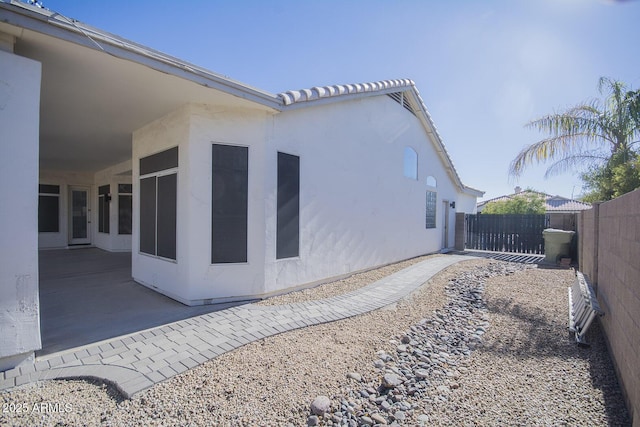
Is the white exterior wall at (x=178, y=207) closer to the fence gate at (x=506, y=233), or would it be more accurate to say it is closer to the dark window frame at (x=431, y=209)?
the dark window frame at (x=431, y=209)

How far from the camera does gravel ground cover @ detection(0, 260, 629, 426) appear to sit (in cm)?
245

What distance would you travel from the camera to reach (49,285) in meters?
6.20

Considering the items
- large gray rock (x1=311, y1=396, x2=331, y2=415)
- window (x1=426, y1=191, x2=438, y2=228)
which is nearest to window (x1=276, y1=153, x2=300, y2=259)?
large gray rock (x1=311, y1=396, x2=331, y2=415)

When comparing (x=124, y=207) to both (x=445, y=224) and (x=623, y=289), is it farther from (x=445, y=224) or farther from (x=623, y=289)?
(x=445, y=224)

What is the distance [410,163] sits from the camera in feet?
35.0

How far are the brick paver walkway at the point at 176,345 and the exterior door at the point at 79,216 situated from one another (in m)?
12.2

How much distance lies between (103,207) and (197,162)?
997cm

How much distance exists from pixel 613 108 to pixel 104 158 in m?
16.8

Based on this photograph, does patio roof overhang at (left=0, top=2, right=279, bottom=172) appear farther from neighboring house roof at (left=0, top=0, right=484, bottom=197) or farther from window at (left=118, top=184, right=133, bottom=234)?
window at (left=118, top=184, right=133, bottom=234)

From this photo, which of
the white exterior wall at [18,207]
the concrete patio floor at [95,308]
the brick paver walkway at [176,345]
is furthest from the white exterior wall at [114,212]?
the brick paver walkway at [176,345]

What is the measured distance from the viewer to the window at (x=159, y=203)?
17.9ft

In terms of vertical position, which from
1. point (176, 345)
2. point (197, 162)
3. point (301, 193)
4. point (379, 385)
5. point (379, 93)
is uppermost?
point (379, 93)

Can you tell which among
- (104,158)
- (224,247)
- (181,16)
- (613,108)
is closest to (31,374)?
(224,247)

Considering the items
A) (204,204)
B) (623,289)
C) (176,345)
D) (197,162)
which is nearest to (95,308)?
(176,345)
